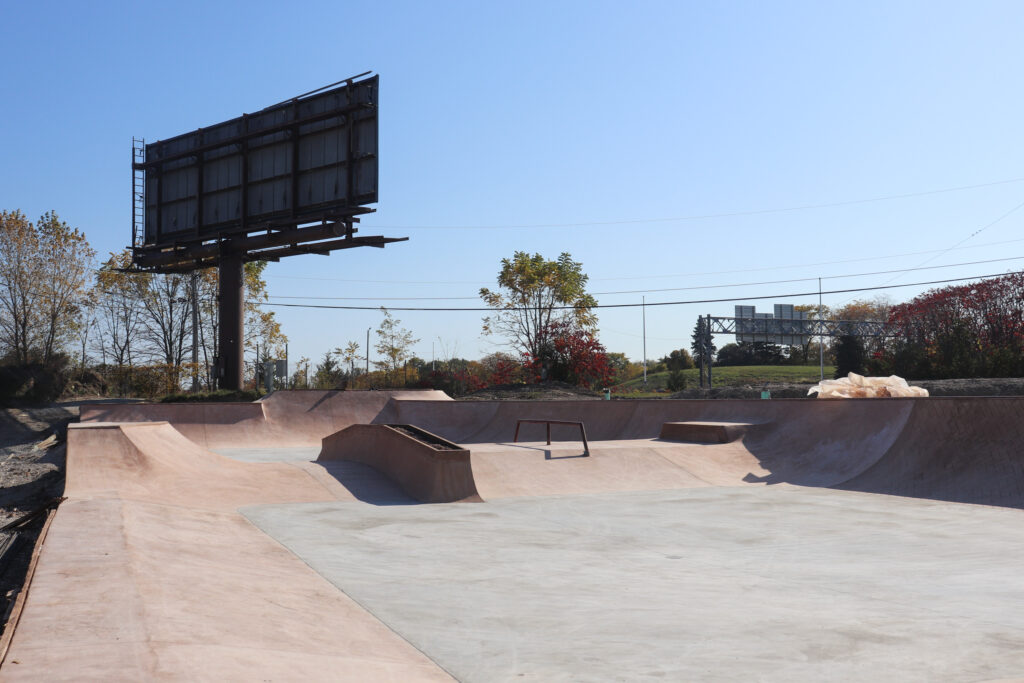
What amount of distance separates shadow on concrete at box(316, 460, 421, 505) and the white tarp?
33.1 ft

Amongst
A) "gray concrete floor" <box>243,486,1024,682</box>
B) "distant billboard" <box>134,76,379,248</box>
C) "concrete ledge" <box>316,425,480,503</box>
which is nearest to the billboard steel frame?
"distant billboard" <box>134,76,379,248</box>

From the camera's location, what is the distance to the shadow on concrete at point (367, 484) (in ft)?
35.5

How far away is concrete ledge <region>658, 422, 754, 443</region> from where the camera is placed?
1445 cm

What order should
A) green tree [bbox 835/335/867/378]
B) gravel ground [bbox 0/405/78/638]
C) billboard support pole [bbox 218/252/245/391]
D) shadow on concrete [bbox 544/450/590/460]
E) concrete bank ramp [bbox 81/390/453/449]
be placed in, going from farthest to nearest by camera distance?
green tree [bbox 835/335/867/378], billboard support pole [bbox 218/252/245/391], concrete bank ramp [bbox 81/390/453/449], shadow on concrete [bbox 544/450/590/460], gravel ground [bbox 0/405/78/638]

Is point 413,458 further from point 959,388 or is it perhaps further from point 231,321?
point 231,321

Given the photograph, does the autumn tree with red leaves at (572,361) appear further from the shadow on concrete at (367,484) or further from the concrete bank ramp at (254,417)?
the shadow on concrete at (367,484)

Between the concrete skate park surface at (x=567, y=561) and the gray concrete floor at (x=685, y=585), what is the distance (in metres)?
0.03

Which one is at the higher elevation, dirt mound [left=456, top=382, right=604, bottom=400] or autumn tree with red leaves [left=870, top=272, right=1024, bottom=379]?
autumn tree with red leaves [left=870, top=272, right=1024, bottom=379]

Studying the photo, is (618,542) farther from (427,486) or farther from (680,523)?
(427,486)

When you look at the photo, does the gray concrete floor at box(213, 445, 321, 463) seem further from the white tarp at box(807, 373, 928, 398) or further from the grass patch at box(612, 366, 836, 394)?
the grass patch at box(612, 366, 836, 394)

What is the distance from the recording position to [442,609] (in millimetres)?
5086

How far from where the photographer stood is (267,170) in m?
25.9

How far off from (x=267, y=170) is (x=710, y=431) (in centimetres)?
1791

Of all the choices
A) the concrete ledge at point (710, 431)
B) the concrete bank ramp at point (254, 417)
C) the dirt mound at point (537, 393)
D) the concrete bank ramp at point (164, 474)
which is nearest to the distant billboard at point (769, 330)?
the dirt mound at point (537, 393)
